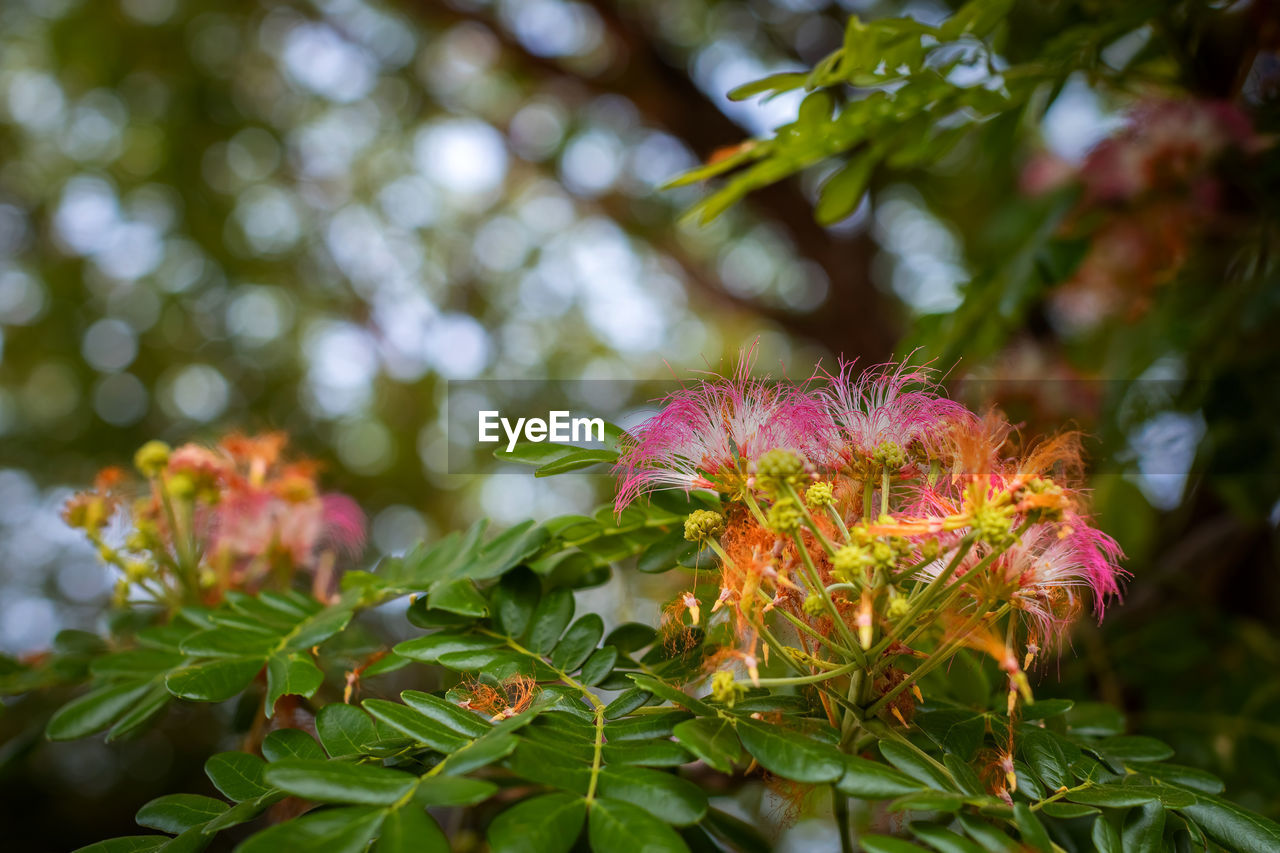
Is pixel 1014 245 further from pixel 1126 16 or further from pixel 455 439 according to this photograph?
pixel 455 439

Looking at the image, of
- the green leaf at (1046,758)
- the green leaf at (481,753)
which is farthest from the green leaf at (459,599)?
the green leaf at (1046,758)

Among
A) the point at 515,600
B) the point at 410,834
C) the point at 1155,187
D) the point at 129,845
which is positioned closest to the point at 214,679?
the point at 129,845

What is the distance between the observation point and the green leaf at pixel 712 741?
2.06 feet

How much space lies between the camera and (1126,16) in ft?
3.99

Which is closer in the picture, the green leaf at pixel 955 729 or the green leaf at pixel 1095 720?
the green leaf at pixel 955 729

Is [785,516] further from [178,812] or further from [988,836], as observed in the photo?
[178,812]

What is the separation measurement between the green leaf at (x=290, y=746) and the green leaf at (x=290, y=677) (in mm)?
27

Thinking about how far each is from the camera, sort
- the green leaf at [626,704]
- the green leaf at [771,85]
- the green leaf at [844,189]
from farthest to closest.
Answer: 1. the green leaf at [844,189]
2. the green leaf at [771,85]
3. the green leaf at [626,704]

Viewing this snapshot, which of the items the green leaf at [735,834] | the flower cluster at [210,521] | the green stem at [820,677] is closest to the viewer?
the green stem at [820,677]

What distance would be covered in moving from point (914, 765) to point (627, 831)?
9.9 inches

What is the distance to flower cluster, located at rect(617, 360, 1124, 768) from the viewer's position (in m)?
0.69

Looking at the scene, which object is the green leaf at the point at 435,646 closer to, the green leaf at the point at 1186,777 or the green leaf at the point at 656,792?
the green leaf at the point at 656,792

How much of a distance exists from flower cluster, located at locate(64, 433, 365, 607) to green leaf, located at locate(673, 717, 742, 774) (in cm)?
77

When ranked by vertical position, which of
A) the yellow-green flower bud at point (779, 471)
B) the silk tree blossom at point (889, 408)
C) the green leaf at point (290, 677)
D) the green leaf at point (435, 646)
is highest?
the silk tree blossom at point (889, 408)
